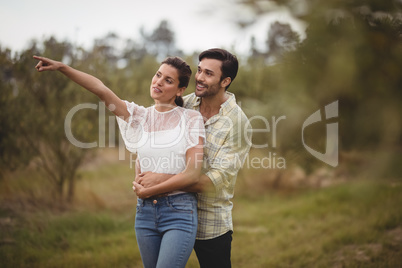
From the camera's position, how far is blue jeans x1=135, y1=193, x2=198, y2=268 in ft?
7.87

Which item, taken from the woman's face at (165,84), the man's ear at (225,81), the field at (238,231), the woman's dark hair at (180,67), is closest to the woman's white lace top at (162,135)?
the woman's face at (165,84)

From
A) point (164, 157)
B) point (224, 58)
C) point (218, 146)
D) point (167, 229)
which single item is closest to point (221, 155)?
point (218, 146)

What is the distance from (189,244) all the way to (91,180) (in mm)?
7619

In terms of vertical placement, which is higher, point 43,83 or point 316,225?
point 43,83

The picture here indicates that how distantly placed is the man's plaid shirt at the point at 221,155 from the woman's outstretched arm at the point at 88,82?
639mm

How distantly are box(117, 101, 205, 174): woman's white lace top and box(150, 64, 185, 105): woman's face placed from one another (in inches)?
4.2

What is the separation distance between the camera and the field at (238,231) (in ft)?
15.8

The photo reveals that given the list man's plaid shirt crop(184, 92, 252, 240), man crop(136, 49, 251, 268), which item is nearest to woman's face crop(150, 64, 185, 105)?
man crop(136, 49, 251, 268)

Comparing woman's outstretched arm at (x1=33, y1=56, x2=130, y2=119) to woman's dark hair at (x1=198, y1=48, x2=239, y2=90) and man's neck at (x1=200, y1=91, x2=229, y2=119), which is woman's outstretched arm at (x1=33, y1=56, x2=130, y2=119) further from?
woman's dark hair at (x1=198, y1=48, x2=239, y2=90)

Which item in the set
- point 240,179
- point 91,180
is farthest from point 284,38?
point 91,180

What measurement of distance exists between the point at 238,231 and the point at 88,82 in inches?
177

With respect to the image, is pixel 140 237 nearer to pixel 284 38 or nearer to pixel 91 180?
pixel 284 38

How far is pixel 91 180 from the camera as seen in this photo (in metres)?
9.59

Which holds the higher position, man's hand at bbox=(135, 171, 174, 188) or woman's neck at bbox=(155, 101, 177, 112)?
woman's neck at bbox=(155, 101, 177, 112)
